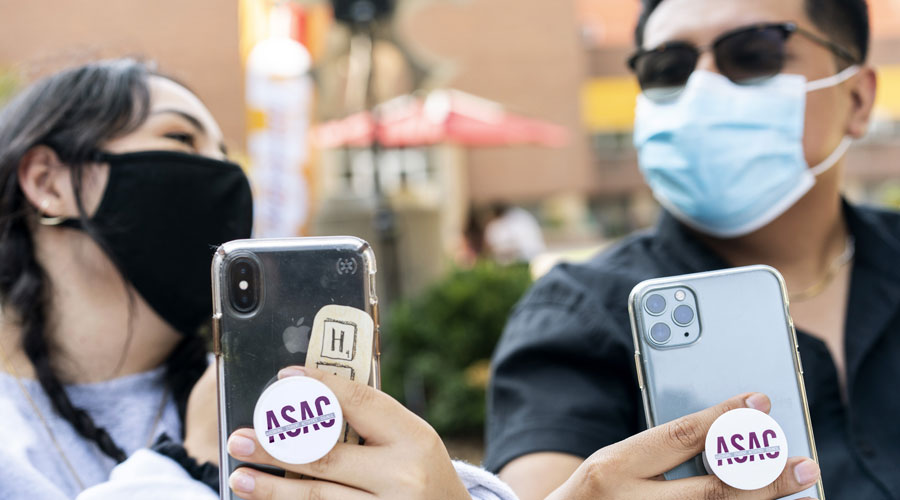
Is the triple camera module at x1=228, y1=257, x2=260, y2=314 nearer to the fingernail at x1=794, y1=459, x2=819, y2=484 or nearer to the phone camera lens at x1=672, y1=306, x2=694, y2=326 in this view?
the phone camera lens at x1=672, y1=306, x2=694, y2=326

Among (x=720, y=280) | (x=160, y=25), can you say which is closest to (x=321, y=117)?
(x=160, y=25)

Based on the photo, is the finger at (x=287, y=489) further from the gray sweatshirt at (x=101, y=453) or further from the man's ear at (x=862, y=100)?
the man's ear at (x=862, y=100)

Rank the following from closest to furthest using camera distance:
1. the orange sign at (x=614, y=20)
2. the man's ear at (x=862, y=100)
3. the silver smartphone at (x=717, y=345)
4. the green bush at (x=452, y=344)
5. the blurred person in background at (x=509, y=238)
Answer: the silver smartphone at (x=717, y=345)
the man's ear at (x=862, y=100)
the green bush at (x=452, y=344)
the blurred person in background at (x=509, y=238)
the orange sign at (x=614, y=20)

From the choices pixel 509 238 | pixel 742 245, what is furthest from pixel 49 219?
pixel 509 238

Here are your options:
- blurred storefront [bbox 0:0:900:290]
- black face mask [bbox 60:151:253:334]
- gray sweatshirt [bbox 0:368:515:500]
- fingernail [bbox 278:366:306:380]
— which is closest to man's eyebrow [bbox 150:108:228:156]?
black face mask [bbox 60:151:253:334]

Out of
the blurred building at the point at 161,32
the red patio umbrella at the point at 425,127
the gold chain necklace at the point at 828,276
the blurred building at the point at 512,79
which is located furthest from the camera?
the blurred building at the point at 512,79

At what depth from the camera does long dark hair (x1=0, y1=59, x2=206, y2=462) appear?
61.0 inches

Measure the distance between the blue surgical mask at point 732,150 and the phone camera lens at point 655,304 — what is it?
782mm

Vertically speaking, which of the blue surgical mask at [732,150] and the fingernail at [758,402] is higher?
the blue surgical mask at [732,150]

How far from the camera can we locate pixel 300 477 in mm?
917

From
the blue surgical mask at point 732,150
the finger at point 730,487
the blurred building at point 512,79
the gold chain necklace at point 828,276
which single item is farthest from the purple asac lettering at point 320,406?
the blurred building at point 512,79

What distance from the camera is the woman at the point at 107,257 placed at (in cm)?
149

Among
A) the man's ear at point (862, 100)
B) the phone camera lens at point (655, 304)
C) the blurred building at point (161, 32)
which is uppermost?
the blurred building at point (161, 32)

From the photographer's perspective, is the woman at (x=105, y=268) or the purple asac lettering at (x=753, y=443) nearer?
the purple asac lettering at (x=753, y=443)
